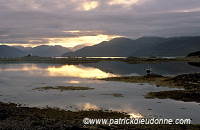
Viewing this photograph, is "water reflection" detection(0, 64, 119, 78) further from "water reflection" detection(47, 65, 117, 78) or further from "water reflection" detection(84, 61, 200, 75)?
"water reflection" detection(84, 61, 200, 75)

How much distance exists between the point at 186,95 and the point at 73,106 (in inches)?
627

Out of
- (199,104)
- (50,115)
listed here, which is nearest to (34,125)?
(50,115)

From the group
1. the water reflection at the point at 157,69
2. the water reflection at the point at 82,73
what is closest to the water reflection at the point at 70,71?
the water reflection at the point at 82,73

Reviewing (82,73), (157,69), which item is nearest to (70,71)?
(82,73)

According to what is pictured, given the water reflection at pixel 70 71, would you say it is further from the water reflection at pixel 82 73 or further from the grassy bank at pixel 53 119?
the grassy bank at pixel 53 119

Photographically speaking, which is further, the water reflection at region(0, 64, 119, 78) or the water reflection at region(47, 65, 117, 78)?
the water reflection at region(0, 64, 119, 78)

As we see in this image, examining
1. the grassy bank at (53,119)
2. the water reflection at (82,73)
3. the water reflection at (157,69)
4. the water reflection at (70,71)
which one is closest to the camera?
the grassy bank at (53,119)

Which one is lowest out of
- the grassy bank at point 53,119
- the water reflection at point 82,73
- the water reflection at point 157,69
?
the grassy bank at point 53,119

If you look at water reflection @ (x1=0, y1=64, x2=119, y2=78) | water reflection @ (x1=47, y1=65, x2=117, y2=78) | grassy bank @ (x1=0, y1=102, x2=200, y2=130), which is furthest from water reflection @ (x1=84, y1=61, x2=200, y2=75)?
grassy bank @ (x1=0, y1=102, x2=200, y2=130)

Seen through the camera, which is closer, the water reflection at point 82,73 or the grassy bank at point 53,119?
the grassy bank at point 53,119

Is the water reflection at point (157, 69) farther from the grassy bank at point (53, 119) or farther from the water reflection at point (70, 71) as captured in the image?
the grassy bank at point (53, 119)

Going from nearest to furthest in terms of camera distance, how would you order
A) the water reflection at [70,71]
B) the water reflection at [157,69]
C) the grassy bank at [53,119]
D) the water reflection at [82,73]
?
the grassy bank at [53,119] < the water reflection at [82,73] < the water reflection at [70,71] < the water reflection at [157,69]

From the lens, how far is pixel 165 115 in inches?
851

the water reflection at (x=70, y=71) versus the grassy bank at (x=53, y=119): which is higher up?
the water reflection at (x=70, y=71)
